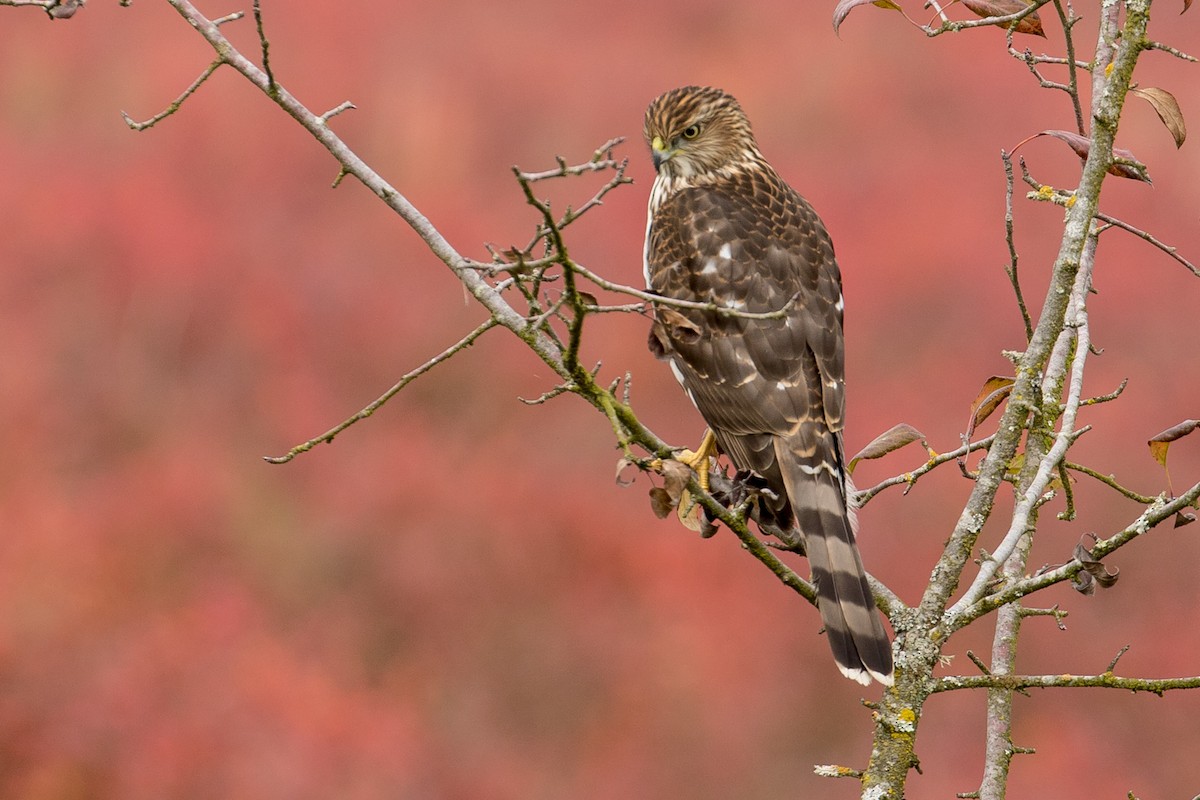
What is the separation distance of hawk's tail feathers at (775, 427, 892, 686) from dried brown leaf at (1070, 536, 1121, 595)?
1.23 ft

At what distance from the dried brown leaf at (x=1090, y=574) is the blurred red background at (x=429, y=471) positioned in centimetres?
567

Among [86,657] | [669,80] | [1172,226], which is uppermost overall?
[669,80]

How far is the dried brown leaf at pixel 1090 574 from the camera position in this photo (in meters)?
2.17

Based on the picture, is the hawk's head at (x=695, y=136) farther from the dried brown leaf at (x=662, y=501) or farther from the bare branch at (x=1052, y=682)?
the bare branch at (x=1052, y=682)

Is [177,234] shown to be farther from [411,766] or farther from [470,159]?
[411,766]

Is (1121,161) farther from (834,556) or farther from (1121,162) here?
(834,556)

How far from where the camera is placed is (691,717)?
8.14m

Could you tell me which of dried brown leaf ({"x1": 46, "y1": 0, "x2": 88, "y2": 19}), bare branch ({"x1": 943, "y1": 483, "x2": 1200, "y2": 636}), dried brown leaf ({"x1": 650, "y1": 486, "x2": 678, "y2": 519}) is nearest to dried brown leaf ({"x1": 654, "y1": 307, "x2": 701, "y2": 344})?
Result: dried brown leaf ({"x1": 650, "y1": 486, "x2": 678, "y2": 519})

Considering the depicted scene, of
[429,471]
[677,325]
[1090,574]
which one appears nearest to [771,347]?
[677,325]

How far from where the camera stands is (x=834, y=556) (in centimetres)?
285

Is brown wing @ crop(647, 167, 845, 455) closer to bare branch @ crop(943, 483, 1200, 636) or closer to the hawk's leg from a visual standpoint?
the hawk's leg

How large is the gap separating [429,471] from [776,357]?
599 centimetres

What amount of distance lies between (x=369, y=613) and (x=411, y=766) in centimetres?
116

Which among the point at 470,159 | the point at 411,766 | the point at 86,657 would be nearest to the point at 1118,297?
the point at 470,159
